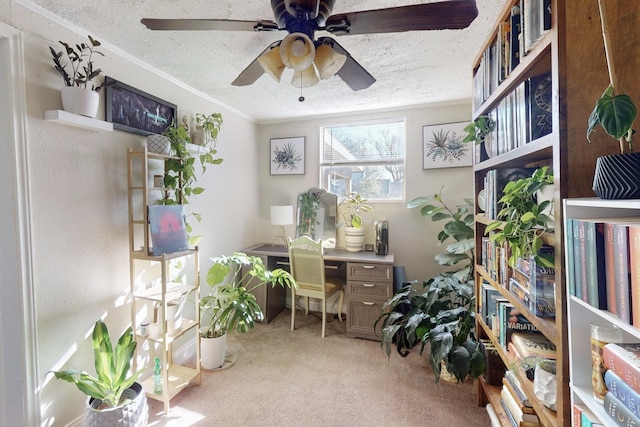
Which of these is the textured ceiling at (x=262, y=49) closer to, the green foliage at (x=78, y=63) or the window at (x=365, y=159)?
the green foliage at (x=78, y=63)

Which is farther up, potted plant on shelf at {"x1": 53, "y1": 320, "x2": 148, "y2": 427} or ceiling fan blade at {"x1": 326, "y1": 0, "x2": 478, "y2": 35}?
ceiling fan blade at {"x1": 326, "y1": 0, "x2": 478, "y2": 35}

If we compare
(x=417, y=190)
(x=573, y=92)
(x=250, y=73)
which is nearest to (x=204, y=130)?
(x=250, y=73)

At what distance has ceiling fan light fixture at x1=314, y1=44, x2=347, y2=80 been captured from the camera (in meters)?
1.12

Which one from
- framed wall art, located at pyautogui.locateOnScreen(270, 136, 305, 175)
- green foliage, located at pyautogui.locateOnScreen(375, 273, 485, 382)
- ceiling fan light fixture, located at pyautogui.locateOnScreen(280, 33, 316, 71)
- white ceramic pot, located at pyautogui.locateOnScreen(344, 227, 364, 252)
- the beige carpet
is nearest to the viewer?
ceiling fan light fixture, located at pyautogui.locateOnScreen(280, 33, 316, 71)

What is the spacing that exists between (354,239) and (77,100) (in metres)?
2.35

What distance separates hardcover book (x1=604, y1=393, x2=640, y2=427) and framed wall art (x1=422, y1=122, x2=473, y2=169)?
7.57 feet

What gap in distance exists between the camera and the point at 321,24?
43.9 inches

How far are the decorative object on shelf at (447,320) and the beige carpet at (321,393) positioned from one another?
0.23 meters

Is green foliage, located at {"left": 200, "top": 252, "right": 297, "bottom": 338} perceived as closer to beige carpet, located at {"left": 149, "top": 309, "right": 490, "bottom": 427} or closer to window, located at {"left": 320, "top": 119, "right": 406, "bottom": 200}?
beige carpet, located at {"left": 149, "top": 309, "right": 490, "bottom": 427}

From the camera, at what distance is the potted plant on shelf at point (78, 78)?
4.52 feet

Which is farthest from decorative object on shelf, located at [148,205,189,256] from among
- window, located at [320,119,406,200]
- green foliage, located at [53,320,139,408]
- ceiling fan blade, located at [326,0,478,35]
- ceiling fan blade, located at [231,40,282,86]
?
window, located at [320,119,406,200]

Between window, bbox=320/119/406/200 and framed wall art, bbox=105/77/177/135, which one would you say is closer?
framed wall art, bbox=105/77/177/135

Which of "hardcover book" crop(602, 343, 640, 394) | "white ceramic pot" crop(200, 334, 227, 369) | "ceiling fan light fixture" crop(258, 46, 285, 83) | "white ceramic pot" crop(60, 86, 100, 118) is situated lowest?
"white ceramic pot" crop(200, 334, 227, 369)

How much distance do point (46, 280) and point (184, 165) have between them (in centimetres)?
96
